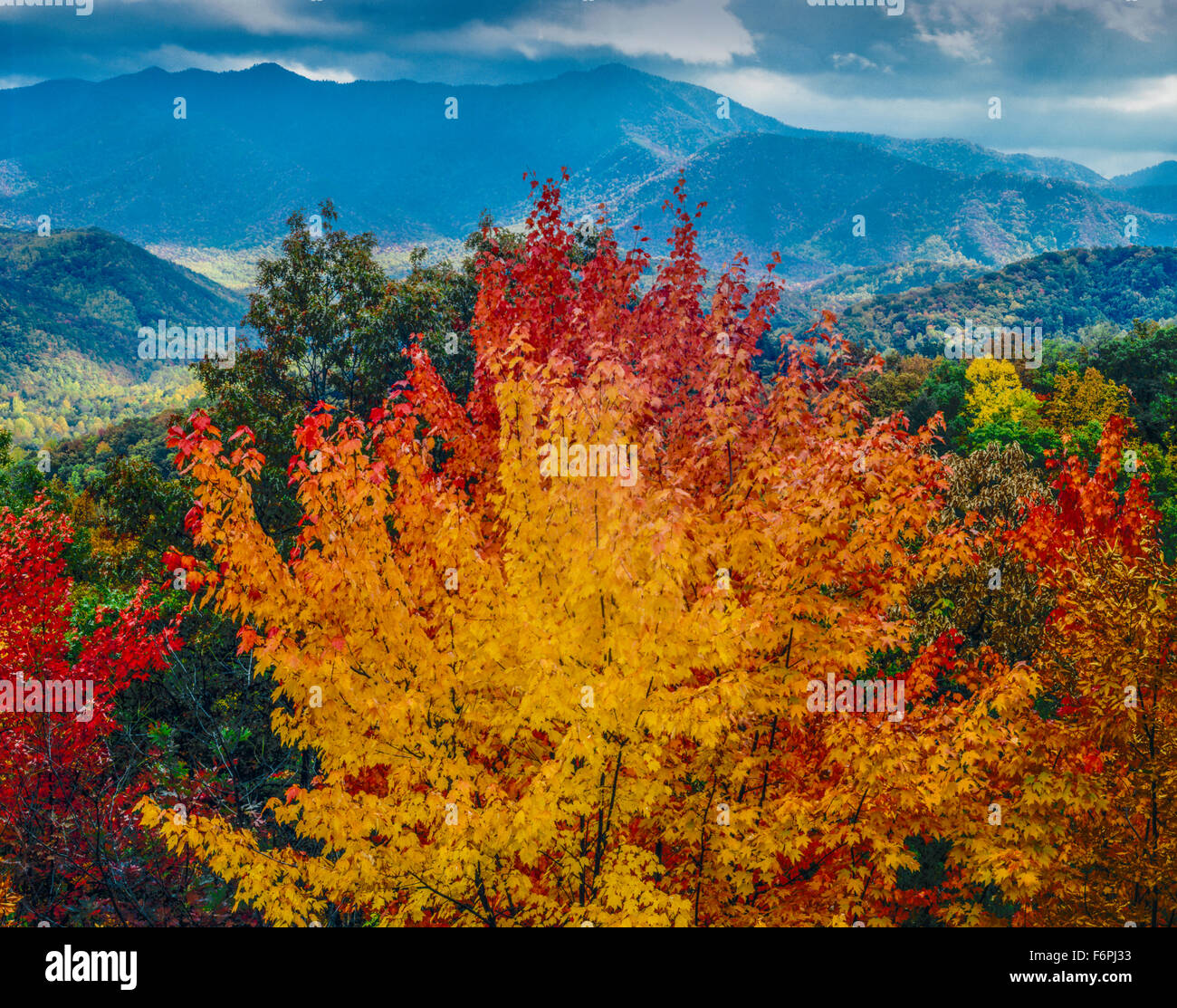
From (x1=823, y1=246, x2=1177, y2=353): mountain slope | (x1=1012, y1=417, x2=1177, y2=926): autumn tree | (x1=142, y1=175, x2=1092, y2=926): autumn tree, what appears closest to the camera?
(x1=142, y1=175, x2=1092, y2=926): autumn tree

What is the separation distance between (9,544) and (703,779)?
16.3 metres

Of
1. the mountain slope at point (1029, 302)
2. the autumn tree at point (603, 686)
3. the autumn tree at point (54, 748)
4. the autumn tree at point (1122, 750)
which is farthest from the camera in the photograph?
the mountain slope at point (1029, 302)

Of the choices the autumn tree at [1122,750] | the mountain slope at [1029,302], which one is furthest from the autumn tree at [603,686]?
the mountain slope at [1029,302]

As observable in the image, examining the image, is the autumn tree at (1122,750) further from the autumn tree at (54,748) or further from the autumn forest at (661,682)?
the autumn tree at (54,748)

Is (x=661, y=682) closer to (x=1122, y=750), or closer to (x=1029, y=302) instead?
(x=1122, y=750)

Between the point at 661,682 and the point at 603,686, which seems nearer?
the point at 603,686

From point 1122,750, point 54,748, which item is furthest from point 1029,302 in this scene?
point 54,748

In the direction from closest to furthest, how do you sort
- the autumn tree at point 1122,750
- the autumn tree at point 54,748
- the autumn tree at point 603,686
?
1. the autumn tree at point 603,686
2. the autumn tree at point 1122,750
3. the autumn tree at point 54,748

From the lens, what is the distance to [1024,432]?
4828 centimetres

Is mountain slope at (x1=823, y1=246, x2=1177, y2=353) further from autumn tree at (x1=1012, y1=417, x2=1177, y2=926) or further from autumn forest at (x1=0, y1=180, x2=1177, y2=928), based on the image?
autumn forest at (x1=0, y1=180, x2=1177, y2=928)

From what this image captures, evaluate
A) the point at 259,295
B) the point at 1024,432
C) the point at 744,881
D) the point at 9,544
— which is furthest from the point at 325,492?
the point at 1024,432

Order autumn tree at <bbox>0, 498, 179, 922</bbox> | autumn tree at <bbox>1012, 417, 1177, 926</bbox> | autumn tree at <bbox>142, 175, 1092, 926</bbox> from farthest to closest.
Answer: autumn tree at <bbox>0, 498, 179, 922</bbox>
autumn tree at <bbox>1012, 417, 1177, 926</bbox>
autumn tree at <bbox>142, 175, 1092, 926</bbox>

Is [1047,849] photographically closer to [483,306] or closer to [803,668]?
[803,668]

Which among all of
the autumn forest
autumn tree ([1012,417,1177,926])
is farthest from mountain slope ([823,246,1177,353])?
the autumn forest
